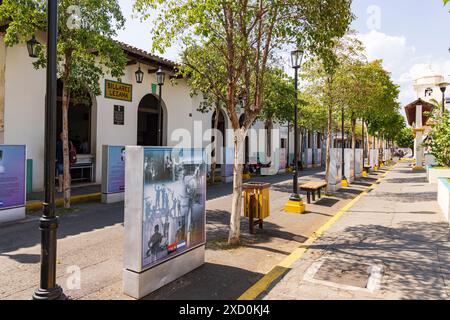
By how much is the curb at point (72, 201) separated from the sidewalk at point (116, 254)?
0.56 meters

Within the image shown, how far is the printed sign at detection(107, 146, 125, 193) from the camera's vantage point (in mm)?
10625

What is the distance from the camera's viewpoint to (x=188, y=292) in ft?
14.2

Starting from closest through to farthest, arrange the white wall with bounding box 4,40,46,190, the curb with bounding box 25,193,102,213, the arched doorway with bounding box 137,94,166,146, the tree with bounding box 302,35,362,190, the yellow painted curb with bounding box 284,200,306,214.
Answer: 1. the curb with bounding box 25,193,102,213
2. the yellow painted curb with bounding box 284,200,306,214
3. the white wall with bounding box 4,40,46,190
4. the tree with bounding box 302,35,362,190
5. the arched doorway with bounding box 137,94,166,146

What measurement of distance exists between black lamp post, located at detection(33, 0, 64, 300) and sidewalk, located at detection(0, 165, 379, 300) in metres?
0.55

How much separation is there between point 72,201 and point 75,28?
516 cm

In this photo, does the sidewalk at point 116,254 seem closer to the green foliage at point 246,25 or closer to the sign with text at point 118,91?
the green foliage at point 246,25

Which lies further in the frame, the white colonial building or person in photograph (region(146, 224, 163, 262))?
the white colonial building

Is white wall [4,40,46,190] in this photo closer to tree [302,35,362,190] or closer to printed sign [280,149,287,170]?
tree [302,35,362,190]

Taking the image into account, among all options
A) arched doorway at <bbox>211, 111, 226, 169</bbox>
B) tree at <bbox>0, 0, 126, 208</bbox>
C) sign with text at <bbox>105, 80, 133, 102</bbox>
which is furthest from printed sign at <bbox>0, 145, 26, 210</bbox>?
arched doorway at <bbox>211, 111, 226, 169</bbox>

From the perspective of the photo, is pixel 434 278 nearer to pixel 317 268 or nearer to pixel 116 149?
pixel 317 268

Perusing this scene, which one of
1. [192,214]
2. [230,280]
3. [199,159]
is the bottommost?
[230,280]

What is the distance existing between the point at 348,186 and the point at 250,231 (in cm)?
1074

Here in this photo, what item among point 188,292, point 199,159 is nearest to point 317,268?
point 188,292

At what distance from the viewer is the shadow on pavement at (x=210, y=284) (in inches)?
167
